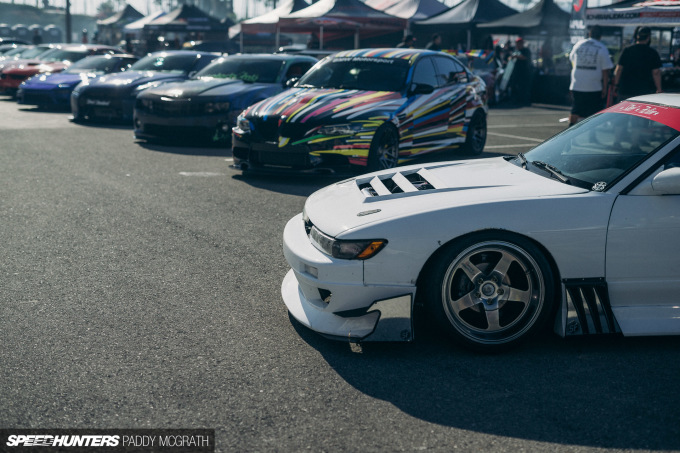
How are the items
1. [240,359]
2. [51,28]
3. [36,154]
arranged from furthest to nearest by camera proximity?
[51,28] → [36,154] → [240,359]

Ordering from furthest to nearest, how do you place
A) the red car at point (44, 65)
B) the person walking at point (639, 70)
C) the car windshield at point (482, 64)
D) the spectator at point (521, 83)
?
the spectator at point (521, 83)
the car windshield at point (482, 64)
the red car at point (44, 65)
the person walking at point (639, 70)

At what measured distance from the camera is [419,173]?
4469 mm

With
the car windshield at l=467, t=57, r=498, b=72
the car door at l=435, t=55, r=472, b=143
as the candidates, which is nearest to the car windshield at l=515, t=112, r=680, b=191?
the car door at l=435, t=55, r=472, b=143

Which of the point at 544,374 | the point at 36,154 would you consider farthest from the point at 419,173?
the point at 36,154

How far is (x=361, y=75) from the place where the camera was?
935 centimetres

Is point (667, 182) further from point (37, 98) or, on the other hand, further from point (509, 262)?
point (37, 98)

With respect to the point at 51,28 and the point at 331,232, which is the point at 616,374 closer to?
the point at 331,232

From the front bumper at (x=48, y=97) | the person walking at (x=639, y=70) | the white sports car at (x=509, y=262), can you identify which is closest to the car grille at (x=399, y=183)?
the white sports car at (x=509, y=262)

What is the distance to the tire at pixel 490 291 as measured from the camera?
11.8 feet

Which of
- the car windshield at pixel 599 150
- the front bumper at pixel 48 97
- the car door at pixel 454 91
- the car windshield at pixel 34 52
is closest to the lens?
the car windshield at pixel 599 150

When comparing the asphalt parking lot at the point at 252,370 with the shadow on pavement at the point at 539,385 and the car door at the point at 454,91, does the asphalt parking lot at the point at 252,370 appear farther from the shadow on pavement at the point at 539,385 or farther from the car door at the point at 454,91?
the car door at the point at 454,91

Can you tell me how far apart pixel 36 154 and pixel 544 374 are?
28.8 feet

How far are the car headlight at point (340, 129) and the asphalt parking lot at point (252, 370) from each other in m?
2.53

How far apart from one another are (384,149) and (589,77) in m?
3.94
